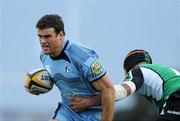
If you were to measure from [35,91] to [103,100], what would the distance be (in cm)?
103

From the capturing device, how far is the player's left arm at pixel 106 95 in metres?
9.97

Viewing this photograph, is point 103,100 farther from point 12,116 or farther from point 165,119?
point 12,116

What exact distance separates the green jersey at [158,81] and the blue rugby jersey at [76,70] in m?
0.39

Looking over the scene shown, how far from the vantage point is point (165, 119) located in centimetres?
995

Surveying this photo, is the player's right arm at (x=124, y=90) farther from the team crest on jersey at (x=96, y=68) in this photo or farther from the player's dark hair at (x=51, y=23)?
the player's dark hair at (x=51, y=23)

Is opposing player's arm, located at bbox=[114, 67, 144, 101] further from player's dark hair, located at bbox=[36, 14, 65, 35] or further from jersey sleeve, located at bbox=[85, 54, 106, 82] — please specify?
player's dark hair, located at bbox=[36, 14, 65, 35]

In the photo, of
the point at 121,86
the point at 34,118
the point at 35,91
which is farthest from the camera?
the point at 34,118

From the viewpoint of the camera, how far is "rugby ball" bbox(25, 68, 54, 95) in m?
10.6

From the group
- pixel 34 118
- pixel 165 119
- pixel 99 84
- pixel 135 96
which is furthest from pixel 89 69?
pixel 135 96

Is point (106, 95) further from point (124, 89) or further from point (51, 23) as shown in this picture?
point (51, 23)

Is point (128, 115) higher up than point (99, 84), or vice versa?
point (99, 84)

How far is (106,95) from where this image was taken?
9.96m

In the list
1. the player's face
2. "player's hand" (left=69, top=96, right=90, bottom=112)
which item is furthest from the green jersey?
the player's face

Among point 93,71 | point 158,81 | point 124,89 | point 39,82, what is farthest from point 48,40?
point 158,81
